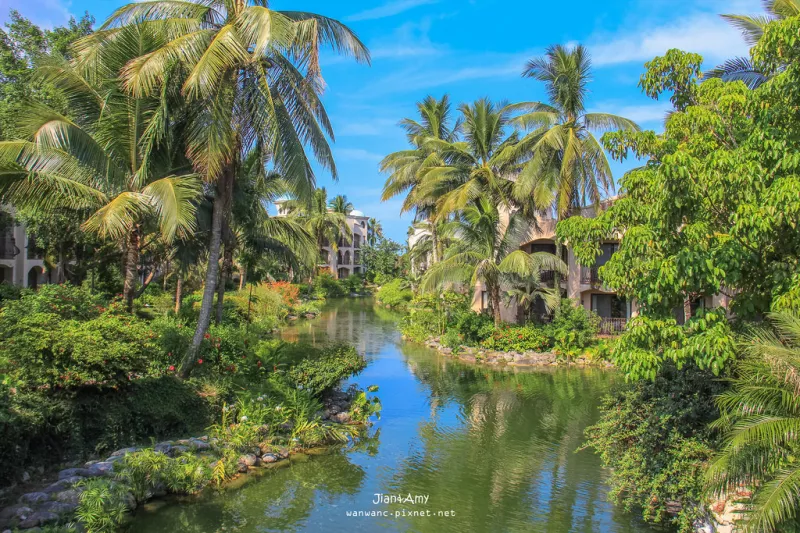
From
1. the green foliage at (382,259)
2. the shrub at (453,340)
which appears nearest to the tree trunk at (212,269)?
the shrub at (453,340)

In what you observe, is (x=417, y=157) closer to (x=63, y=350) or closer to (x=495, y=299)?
(x=495, y=299)

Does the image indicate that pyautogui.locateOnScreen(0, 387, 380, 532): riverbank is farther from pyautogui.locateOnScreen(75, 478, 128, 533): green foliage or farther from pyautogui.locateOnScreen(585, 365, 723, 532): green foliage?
pyautogui.locateOnScreen(585, 365, 723, 532): green foliage

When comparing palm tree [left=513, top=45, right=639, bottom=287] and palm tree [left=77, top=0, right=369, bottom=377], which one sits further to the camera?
palm tree [left=513, top=45, right=639, bottom=287]

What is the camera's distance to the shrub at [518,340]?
867 inches

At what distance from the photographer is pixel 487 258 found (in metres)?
21.8

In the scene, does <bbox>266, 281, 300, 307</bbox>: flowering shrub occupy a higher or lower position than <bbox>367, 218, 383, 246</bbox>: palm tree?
lower

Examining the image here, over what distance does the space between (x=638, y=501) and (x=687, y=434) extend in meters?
1.25

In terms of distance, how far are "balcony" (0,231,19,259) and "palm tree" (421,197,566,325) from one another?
19.8m

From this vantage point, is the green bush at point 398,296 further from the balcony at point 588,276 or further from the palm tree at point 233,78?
the palm tree at point 233,78

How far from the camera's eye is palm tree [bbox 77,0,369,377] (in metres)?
10.6

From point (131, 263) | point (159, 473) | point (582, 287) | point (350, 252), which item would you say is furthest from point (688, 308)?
point (350, 252)

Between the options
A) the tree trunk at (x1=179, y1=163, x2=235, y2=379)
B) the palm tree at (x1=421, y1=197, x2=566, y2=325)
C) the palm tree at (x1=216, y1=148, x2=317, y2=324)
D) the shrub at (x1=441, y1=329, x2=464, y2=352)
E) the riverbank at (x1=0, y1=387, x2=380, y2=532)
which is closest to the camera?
the riverbank at (x1=0, y1=387, x2=380, y2=532)

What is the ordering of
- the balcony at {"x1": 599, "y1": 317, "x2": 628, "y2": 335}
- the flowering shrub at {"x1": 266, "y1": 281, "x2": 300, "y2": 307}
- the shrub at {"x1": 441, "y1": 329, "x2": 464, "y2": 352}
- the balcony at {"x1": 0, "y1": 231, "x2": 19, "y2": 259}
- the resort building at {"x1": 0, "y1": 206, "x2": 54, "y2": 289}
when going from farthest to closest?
the flowering shrub at {"x1": 266, "y1": 281, "x2": 300, "y2": 307} → the balcony at {"x1": 0, "y1": 231, "x2": 19, "y2": 259} → the resort building at {"x1": 0, "y1": 206, "x2": 54, "y2": 289} → the balcony at {"x1": 599, "y1": 317, "x2": 628, "y2": 335} → the shrub at {"x1": 441, "y1": 329, "x2": 464, "y2": 352}

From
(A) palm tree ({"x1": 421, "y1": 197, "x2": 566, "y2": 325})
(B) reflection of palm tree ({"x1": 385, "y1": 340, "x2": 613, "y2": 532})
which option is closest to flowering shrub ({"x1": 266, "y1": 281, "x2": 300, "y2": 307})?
(A) palm tree ({"x1": 421, "y1": 197, "x2": 566, "y2": 325})
